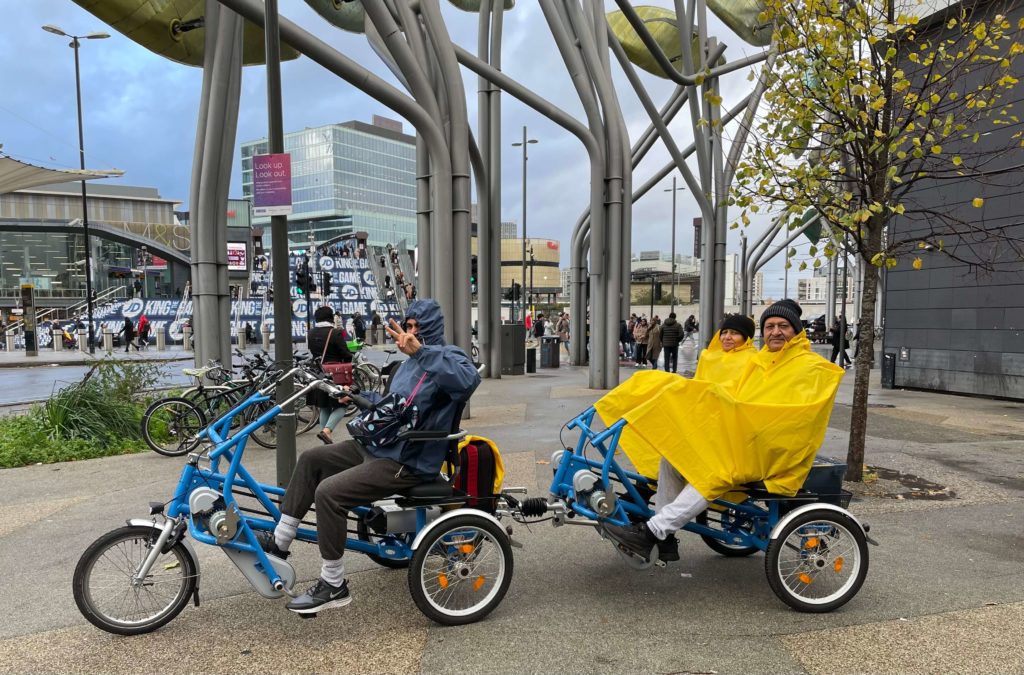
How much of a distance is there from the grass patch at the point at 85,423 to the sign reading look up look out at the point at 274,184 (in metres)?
4.43

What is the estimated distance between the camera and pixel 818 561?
378 cm

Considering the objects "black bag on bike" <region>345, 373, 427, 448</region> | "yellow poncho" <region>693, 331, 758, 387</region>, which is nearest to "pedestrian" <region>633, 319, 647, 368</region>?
"yellow poncho" <region>693, 331, 758, 387</region>

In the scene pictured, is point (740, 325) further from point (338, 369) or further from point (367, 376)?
point (367, 376)

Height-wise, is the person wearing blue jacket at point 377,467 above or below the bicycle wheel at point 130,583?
above

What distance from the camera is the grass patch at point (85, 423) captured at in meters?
7.91

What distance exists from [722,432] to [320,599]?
2.21 m

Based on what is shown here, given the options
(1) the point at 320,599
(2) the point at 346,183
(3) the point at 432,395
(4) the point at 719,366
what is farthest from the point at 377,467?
(2) the point at 346,183

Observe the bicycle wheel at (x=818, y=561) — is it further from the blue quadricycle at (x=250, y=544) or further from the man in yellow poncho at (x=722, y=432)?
→ the blue quadricycle at (x=250, y=544)

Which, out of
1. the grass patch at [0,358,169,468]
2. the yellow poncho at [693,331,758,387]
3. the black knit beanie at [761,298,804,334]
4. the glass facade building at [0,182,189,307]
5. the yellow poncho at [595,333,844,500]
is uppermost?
the glass facade building at [0,182,189,307]

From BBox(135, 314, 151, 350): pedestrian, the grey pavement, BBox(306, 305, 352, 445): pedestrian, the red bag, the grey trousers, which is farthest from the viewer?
BBox(135, 314, 151, 350): pedestrian

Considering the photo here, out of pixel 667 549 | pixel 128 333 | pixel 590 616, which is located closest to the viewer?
pixel 590 616

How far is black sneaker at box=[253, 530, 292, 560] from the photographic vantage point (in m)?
3.58

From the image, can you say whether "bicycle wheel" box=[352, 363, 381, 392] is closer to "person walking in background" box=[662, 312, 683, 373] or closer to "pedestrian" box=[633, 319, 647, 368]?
"person walking in background" box=[662, 312, 683, 373]

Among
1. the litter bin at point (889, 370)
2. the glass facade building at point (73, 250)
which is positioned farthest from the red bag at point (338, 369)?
the glass facade building at point (73, 250)
